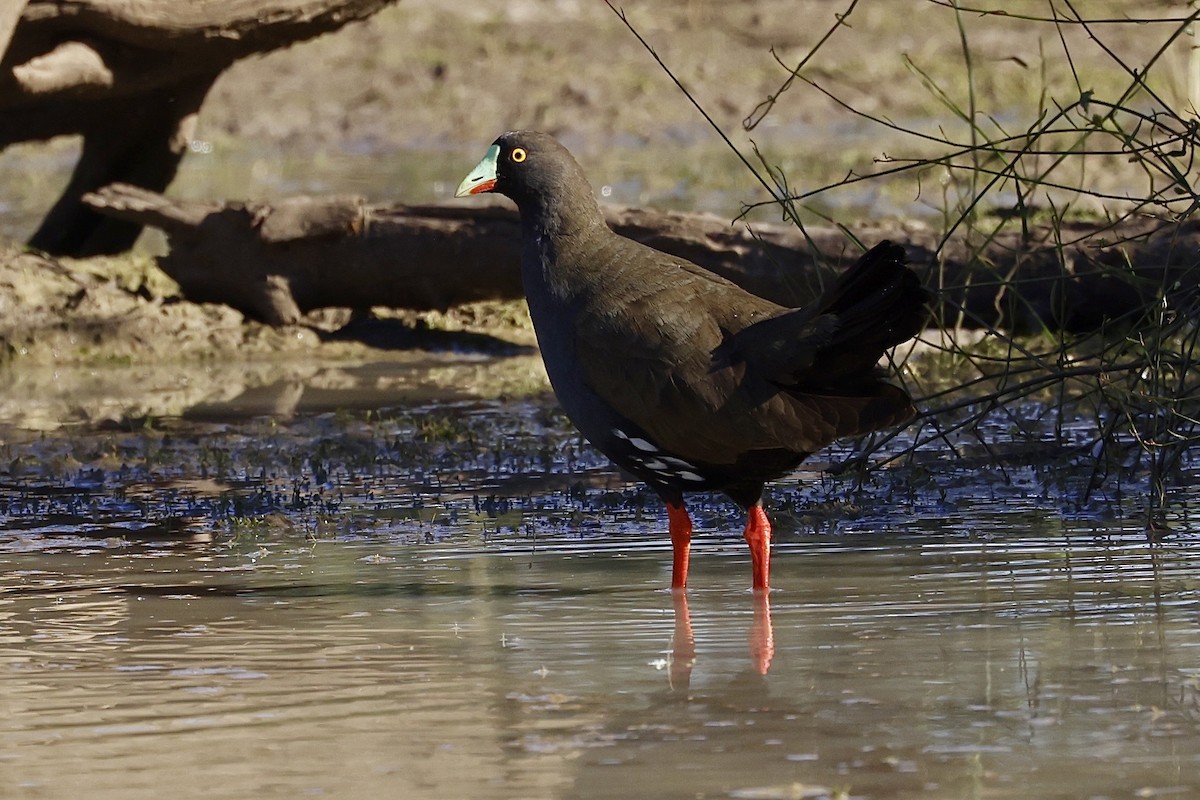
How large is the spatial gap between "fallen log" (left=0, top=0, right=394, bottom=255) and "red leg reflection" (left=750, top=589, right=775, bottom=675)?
568cm

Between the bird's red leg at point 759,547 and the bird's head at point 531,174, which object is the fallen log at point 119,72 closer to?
the bird's head at point 531,174

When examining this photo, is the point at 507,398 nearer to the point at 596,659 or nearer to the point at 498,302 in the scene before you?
the point at 498,302

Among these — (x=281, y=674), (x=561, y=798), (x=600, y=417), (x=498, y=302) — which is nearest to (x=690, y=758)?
(x=561, y=798)

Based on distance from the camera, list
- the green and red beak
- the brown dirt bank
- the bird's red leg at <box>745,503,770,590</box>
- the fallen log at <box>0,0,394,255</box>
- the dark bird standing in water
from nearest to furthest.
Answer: the dark bird standing in water
the bird's red leg at <box>745,503,770,590</box>
the green and red beak
the fallen log at <box>0,0,394,255</box>
the brown dirt bank

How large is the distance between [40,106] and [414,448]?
4.40 metres

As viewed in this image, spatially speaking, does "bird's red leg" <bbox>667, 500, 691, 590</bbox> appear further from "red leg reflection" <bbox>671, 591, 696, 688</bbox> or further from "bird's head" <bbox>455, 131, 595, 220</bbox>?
"bird's head" <bbox>455, 131, 595, 220</bbox>

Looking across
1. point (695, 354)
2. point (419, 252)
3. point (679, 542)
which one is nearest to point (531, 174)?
point (695, 354)

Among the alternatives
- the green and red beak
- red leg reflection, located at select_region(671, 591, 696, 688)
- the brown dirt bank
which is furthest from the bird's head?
the brown dirt bank

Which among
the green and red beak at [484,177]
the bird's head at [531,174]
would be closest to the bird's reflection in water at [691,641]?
the bird's head at [531,174]

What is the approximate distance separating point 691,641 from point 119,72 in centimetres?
693

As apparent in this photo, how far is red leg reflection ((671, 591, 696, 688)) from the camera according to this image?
4.71 m

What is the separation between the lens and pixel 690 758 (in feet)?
13.1

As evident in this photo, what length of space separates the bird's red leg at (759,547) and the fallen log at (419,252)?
15.4ft

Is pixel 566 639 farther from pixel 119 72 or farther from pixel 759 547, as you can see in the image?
pixel 119 72
